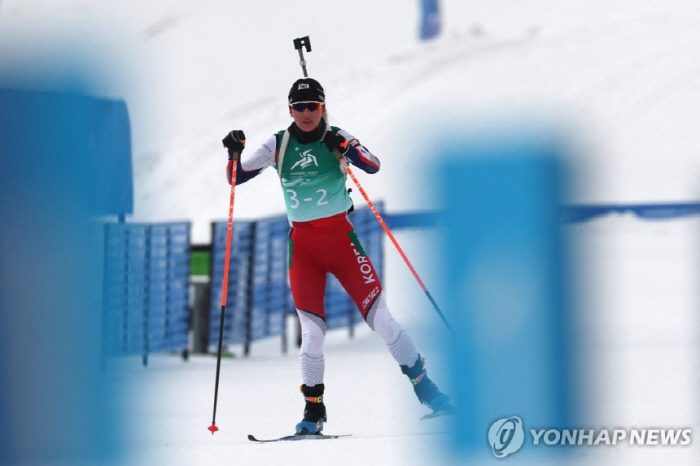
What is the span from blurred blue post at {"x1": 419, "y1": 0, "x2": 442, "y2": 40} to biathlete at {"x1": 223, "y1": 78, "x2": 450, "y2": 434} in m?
33.1

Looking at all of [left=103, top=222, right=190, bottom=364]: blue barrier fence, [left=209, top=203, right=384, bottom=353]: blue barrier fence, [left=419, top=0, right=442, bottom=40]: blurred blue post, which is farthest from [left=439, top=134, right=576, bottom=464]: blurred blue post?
[left=419, top=0, right=442, bottom=40]: blurred blue post

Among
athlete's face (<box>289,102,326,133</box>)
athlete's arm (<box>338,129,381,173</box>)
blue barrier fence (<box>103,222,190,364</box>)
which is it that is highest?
athlete's face (<box>289,102,326,133</box>)

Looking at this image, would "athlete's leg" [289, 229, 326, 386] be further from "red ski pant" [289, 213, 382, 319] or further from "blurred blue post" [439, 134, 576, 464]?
"blurred blue post" [439, 134, 576, 464]

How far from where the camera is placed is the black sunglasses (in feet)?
18.4

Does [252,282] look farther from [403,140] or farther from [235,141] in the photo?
[403,140]

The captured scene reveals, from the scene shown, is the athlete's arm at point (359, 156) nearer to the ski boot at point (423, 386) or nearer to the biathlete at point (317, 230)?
the biathlete at point (317, 230)

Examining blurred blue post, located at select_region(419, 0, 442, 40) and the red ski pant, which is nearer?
the red ski pant

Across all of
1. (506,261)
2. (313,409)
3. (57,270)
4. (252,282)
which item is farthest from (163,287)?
(506,261)

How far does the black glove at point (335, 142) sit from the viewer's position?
5.64 meters

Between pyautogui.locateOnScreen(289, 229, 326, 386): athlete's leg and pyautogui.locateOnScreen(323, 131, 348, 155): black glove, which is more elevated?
pyautogui.locateOnScreen(323, 131, 348, 155): black glove

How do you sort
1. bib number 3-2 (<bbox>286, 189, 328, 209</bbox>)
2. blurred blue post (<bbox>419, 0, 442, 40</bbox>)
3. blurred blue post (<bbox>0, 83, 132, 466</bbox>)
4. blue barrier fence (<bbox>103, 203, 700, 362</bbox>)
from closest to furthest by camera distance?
blurred blue post (<bbox>0, 83, 132, 466</bbox>) → bib number 3-2 (<bbox>286, 189, 328, 209</bbox>) → blue barrier fence (<bbox>103, 203, 700, 362</bbox>) → blurred blue post (<bbox>419, 0, 442, 40</bbox>)

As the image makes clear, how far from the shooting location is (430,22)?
39.0 metres

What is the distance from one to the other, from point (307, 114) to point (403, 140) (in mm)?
19393

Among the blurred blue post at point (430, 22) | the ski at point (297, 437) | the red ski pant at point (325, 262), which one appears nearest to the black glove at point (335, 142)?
the red ski pant at point (325, 262)
